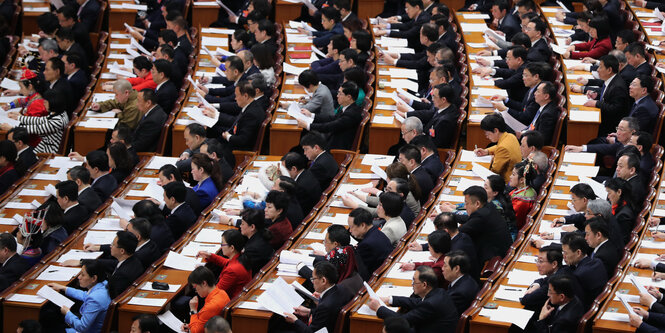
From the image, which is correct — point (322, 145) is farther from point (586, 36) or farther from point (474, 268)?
point (586, 36)

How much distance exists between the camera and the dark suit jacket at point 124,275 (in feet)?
18.6

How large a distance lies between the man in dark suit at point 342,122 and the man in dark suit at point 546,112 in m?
1.30

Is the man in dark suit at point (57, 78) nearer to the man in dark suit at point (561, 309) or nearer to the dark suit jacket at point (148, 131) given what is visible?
the dark suit jacket at point (148, 131)

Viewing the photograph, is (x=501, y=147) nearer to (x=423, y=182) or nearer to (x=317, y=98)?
(x=423, y=182)

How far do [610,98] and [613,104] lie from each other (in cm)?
7

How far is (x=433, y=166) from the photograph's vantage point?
21.9 feet

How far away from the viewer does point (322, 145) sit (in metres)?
6.88

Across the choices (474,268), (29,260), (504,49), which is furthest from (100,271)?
(504,49)

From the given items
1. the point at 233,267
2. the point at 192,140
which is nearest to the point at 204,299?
the point at 233,267

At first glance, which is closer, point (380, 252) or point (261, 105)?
point (380, 252)

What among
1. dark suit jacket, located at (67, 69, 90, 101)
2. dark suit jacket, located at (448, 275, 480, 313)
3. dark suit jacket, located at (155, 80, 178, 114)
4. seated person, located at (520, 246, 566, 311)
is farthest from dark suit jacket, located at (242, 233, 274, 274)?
dark suit jacket, located at (67, 69, 90, 101)

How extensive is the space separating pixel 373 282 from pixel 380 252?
295 mm

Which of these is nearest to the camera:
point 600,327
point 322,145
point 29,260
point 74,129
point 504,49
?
point 600,327

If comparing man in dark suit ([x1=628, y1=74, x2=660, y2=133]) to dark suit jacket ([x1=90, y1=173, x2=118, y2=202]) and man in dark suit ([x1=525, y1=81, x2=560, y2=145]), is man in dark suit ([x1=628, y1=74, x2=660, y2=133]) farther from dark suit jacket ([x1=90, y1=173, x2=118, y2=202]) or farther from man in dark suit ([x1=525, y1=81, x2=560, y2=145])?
dark suit jacket ([x1=90, y1=173, x2=118, y2=202])
